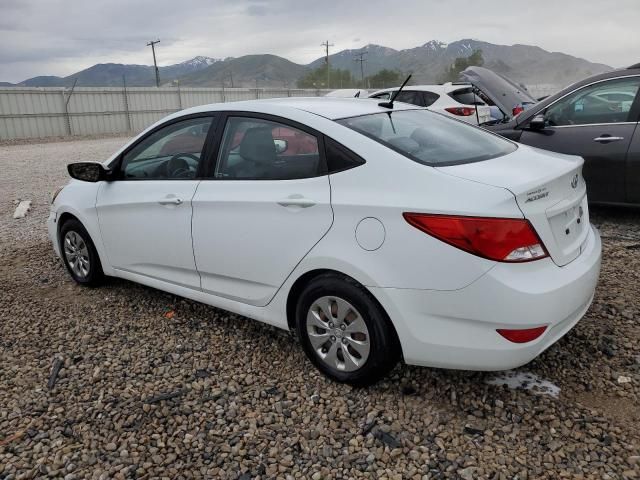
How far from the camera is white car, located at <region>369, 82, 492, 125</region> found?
1030cm

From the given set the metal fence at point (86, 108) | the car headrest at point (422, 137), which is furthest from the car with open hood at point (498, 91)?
the metal fence at point (86, 108)

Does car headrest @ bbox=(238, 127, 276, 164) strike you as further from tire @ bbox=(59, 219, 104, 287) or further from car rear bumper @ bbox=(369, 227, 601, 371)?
tire @ bbox=(59, 219, 104, 287)

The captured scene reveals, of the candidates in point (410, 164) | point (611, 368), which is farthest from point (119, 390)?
point (611, 368)

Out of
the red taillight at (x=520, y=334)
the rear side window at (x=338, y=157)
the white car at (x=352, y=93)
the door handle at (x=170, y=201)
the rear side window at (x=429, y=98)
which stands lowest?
the red taillight at (x=520, y=334)

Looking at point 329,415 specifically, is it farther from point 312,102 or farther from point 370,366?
point 312,102

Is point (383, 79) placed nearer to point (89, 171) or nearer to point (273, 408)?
point (89, 171)

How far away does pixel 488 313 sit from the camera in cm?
238

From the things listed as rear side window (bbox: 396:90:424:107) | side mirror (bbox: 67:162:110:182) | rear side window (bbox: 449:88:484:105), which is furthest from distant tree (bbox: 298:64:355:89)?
side mirror (bbox: 67:162:110:182)

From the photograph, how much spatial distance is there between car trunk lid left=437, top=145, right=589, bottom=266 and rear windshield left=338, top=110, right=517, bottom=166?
0.12 meters

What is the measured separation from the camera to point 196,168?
3492 mm

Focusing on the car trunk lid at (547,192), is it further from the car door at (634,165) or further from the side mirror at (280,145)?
the car door at (634,165)

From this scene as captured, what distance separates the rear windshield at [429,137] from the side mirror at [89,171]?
2065mm

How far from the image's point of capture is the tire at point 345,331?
266 cm

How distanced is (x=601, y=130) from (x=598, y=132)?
1.3 inches
